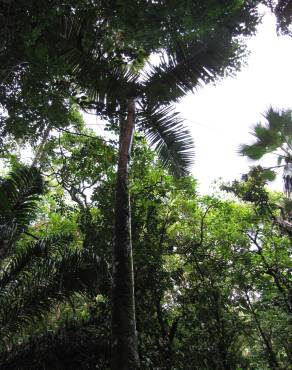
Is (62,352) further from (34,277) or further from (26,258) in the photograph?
(26,258)

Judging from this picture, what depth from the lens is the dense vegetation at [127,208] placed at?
4.40 m

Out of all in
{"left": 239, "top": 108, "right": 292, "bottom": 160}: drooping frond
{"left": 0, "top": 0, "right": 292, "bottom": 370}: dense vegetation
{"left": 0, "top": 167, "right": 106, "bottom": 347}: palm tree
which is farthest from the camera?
{"left": 239, "top": 108, "right": 292, "bottom": 160}: drooping frond

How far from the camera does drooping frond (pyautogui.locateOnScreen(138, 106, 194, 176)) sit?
775cm

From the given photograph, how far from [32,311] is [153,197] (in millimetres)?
3736

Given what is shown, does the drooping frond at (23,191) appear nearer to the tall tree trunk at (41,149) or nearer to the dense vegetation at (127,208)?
the dense vegetation at (127,208)

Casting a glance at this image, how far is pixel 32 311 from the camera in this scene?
18.8ft

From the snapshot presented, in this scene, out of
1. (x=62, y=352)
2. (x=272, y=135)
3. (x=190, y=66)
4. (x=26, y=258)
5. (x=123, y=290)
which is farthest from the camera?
(x=272, y=135)

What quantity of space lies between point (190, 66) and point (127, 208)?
161 inches

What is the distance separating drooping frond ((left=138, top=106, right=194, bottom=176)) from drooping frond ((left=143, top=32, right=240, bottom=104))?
1.68 feet

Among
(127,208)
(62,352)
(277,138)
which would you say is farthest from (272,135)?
(62,352)

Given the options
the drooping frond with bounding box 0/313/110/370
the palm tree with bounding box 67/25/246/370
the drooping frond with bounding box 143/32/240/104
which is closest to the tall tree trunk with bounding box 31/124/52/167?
the palm tree with bounding box 67/25/246/370

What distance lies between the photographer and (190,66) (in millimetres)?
7520

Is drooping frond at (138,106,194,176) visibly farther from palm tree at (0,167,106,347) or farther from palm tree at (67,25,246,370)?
palm tree at (0,167,106,347)

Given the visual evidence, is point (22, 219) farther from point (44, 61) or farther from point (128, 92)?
point (128, 92)
